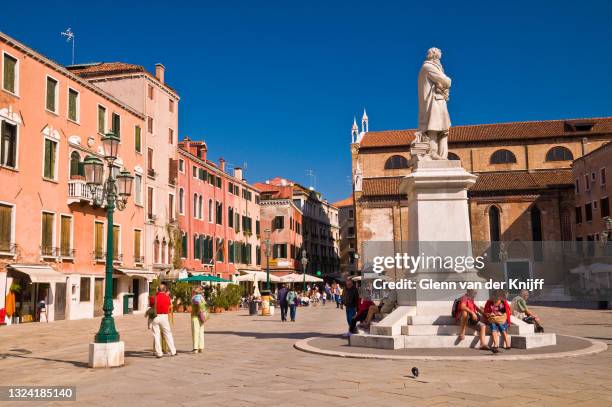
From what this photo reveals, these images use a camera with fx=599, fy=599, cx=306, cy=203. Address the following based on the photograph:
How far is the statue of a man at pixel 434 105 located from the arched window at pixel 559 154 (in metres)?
49.7

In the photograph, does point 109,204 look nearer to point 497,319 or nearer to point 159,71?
point 497,319

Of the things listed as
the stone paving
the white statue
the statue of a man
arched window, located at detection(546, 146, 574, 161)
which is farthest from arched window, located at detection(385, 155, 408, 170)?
the stone paving

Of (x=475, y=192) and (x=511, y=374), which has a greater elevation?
(x=475, y=192)

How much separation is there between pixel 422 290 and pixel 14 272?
1884cm

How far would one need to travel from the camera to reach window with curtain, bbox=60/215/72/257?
1099 inches

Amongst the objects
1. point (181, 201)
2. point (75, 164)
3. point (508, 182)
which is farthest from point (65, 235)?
point (508, 182)

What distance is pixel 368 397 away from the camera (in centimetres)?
735

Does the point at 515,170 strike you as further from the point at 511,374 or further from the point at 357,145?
the point at 511,374

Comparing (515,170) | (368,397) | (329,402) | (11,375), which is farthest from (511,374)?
(515,170)

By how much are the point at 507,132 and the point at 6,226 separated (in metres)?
49.6

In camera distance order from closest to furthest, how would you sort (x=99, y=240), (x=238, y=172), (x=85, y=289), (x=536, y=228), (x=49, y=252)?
(x=49, y=252) → (x=85, y=289) → (x=99, y=240) → (x=536, y=228) → (x=238, y=172)

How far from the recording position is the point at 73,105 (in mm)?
29531

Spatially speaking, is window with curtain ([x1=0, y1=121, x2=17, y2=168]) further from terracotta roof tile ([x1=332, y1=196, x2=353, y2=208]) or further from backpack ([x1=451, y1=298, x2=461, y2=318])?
terracotta roof tile ([x1=332, y1=196, x2=353, y2=208])

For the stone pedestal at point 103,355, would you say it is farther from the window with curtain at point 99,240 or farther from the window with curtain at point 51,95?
the window with curtain at point 99,240
